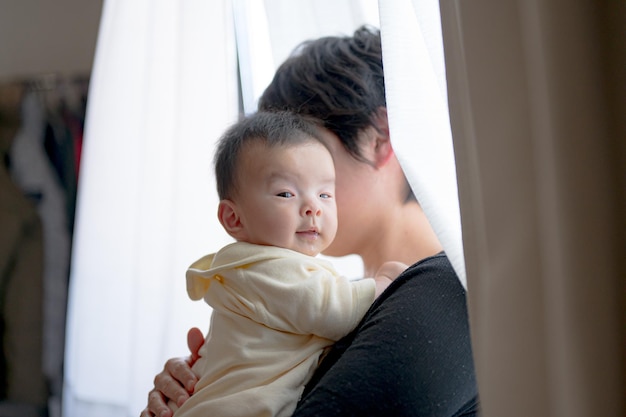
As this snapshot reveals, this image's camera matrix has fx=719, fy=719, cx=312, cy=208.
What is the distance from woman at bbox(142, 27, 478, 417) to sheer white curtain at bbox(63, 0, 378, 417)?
1.34ft

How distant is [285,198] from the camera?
0.94 m

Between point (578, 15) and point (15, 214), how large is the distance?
1961 mm

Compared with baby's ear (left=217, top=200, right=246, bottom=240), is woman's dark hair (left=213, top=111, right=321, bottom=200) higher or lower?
higher

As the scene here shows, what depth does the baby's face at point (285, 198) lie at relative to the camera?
3.09ft

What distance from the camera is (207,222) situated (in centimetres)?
167

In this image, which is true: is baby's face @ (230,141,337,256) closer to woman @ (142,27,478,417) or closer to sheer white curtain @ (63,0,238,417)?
woman @ (142,27,478,417)

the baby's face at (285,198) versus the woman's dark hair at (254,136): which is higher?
the woman's dark hair at (254,136)

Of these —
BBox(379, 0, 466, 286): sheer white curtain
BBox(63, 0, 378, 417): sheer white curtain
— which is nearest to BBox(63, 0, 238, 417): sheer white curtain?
BBox(63, 0, 378, 417): sheer white curtain

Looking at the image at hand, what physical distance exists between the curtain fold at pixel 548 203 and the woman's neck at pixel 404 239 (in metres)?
0.53

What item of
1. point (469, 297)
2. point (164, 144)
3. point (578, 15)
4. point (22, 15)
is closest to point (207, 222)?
point (164, 144)

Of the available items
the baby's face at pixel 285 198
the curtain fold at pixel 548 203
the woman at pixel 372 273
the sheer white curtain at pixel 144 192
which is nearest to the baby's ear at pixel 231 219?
the baby's face at pixel 285 198

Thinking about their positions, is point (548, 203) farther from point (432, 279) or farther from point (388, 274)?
point (388, 274)

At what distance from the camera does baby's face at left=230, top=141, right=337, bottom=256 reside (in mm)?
941

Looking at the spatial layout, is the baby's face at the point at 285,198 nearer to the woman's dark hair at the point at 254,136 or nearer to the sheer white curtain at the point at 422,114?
the woman's dark hair at the point at 254,136
